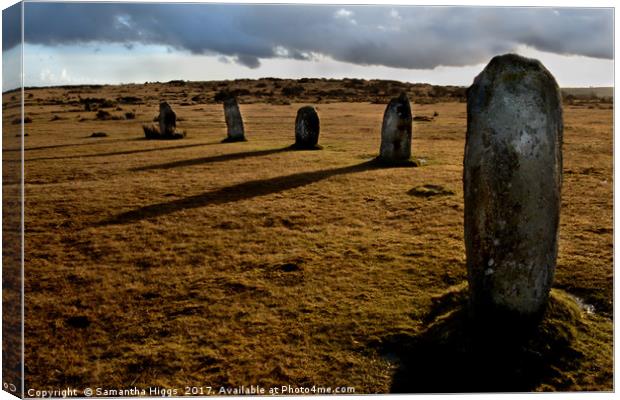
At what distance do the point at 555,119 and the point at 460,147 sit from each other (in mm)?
17248

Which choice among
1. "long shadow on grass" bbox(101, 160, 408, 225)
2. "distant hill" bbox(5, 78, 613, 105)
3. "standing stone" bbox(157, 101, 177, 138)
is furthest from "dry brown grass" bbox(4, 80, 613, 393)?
"distant hill" bbox(5, 78, 613, 105)

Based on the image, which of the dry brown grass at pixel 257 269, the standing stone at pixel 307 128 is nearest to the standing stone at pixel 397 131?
the dry brown grass at pixel 257 269

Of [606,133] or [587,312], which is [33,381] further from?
[606,133]

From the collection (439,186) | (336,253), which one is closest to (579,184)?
(439,186)

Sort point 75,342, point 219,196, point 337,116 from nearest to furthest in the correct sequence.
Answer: point 75,342
point 219,196
point 337,116

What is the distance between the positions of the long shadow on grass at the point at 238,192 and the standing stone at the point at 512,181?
7558mm

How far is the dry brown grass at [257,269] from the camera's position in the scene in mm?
6090

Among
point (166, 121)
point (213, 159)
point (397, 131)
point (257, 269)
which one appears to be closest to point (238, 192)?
point (257, 269)

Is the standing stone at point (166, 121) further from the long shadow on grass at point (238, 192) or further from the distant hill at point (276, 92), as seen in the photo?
the distant hill at point (276, 92)

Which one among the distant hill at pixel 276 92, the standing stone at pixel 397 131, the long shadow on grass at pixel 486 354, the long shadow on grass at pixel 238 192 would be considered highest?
the distant hill at pixel 276 92

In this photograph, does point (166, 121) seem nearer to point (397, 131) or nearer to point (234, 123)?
point (234, 123)

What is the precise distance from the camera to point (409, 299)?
24.6ft

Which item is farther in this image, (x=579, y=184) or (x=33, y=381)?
(x=579, y=184)

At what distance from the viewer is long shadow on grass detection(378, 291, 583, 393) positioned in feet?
18.7
